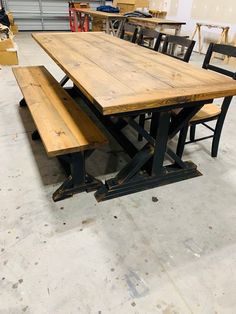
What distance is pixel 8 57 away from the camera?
4648mm

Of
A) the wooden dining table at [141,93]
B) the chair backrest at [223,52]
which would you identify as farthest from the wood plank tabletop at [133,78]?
the chair backrest at [223,52]

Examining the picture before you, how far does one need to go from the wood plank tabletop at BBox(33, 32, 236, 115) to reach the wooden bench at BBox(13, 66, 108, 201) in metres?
0.32

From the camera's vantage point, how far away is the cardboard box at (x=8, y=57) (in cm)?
460

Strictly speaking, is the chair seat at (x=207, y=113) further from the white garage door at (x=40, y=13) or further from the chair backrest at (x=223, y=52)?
the white garage door at (x=40, y=13)

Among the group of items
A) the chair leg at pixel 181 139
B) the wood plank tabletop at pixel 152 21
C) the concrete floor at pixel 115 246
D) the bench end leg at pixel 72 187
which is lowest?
the concrete floor at pixel 115 246

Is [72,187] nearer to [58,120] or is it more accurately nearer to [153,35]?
[58,120]

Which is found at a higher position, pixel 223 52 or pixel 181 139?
pixel 223 52

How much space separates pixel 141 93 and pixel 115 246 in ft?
2.84

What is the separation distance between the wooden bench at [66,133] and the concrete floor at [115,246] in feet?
0.38

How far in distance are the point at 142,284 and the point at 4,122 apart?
7.33 ft

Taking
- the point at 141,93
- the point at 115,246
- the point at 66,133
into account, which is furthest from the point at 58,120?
the point at 115,246

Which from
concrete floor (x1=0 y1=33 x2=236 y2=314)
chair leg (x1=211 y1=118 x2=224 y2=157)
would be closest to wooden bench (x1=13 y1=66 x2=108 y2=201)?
concrete floor (x1=0 y1=33 x2=236 y2=314)

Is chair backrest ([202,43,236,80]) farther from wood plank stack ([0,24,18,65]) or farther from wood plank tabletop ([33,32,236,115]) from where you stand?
wood plank stack ([0,24,18,65])

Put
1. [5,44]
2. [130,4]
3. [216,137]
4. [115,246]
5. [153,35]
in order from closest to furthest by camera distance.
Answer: [115,246] < [216,137] < [153,35] < [5,44] < [130,4]
